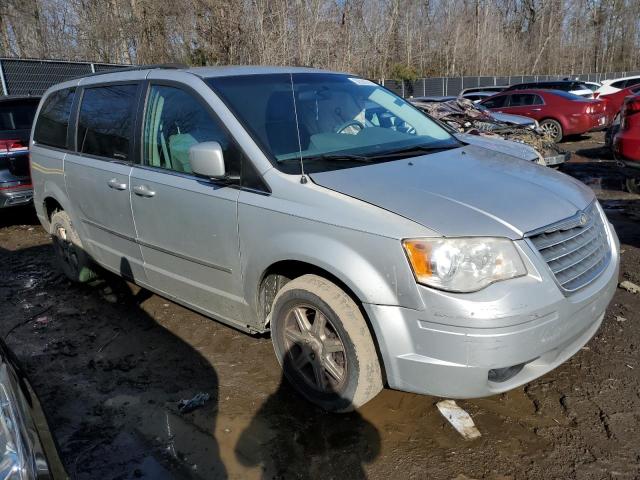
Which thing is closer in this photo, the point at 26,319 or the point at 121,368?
the point at 121,368

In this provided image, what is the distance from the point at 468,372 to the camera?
2.38 m

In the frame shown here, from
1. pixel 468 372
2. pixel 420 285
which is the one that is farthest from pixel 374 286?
pixel 468 372

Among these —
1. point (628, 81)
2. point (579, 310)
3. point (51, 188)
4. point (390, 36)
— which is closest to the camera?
point (579, 310)

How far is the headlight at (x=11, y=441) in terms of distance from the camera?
1440 millimetres

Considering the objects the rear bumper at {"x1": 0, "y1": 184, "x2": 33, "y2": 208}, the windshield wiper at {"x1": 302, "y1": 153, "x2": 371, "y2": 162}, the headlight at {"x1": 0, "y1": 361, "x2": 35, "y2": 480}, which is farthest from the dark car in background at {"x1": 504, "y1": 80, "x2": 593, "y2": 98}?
the headlight at {"x1": 0, "y1": 361, "x2": 35, "y2": 480}

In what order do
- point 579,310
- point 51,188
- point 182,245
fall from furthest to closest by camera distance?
point 51,188, point 182,245, point 579,310

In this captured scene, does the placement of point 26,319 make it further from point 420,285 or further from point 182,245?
point 420,285

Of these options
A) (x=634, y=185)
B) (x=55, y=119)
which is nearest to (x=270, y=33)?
(x=55, y=119)

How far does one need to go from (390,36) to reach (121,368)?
28337mm

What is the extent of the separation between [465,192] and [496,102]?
14.7 m

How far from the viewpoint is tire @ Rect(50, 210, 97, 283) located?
4773mm

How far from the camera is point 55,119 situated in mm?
4848

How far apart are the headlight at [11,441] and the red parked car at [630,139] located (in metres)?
6.00

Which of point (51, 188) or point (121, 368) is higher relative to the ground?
point (51, 188)
